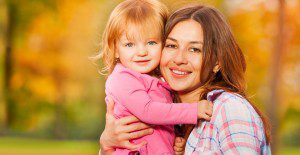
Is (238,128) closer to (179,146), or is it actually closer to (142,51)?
(179,146)

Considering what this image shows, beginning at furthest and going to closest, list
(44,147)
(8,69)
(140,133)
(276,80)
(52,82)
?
(52,82) < (8,69) < (44,147) < (276,80) < (140,133)

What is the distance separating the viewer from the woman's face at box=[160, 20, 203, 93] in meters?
3.20

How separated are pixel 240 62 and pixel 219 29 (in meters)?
0.22

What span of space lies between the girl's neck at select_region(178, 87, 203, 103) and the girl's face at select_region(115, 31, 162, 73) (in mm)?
228

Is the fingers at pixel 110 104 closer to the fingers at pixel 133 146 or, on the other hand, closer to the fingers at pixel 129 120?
the fingers at pixel 129 120

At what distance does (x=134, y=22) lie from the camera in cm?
346

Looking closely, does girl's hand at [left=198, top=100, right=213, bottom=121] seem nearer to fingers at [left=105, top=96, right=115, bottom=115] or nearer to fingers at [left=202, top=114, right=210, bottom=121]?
fingers at [left=202, top=114, right=210, bottom=121]

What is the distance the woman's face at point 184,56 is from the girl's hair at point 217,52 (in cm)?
3

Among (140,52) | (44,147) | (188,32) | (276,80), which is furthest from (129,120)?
(44,147)

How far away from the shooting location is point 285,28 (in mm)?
12789

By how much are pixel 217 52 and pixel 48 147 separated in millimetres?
14694

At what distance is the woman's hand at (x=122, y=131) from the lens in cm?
341

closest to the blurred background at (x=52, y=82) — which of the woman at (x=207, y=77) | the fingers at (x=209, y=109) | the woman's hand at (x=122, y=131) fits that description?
the woman's hand at (x=122, y=131)

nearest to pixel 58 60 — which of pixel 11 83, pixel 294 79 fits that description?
pixel 11 83
